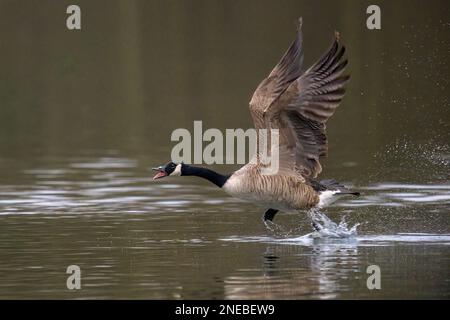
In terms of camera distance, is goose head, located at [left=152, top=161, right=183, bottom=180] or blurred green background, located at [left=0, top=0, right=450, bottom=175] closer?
goose head, located at [left=152, top=161, right=183, bottom=180]

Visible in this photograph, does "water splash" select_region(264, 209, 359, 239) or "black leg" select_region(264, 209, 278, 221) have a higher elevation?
"black leg" select_region(264, 209, 278, 221)

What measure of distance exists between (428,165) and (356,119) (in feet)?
21.3

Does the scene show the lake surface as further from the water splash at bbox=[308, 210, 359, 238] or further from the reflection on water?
the water splash at bbox=[308, 210, 359, 238]

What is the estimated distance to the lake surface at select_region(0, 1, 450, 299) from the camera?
11.4m

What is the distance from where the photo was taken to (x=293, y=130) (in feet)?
44.8

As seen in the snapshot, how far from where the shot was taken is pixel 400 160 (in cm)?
1998

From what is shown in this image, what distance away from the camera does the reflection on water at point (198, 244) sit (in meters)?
10.7

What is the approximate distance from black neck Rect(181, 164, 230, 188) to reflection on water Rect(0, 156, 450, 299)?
598 millimetres

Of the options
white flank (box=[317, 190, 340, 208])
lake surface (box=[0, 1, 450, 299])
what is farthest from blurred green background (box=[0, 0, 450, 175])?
white flank (box=[317, 190, 340, 208])

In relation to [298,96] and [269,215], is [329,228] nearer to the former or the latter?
[269,215]

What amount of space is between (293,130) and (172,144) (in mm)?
8745

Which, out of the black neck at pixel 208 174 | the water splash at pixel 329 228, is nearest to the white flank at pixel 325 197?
the water splash at pixel 329 228
